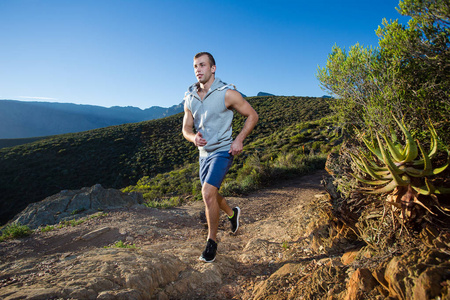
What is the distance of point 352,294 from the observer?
146 centimetres

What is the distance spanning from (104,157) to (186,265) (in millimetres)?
28162

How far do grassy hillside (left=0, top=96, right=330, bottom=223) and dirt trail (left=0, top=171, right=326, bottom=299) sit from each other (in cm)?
1205

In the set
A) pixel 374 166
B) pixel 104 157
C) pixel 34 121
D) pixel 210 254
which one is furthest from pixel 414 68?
pixel 34 121

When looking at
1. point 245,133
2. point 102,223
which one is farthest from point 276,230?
point 102,223

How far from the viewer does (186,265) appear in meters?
2.62

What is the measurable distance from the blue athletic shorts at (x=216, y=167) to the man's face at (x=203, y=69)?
0.96 metres

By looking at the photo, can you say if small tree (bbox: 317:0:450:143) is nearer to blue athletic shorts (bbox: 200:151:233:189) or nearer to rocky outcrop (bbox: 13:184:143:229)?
blue athletic shorts (bbox: 200:151:233:189)

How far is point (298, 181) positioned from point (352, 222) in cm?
554

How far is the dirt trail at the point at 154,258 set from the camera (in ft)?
6.30

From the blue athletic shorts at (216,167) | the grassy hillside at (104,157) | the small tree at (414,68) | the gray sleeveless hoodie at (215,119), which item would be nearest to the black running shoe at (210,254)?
the blue athletic shorts at (216,167)

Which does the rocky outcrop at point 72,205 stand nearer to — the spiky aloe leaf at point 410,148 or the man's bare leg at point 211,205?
the man's bare leg at point 211,205

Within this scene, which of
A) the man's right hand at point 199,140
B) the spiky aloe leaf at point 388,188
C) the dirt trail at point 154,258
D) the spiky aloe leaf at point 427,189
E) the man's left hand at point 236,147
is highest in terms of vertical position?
the man's right hand at point 199,140

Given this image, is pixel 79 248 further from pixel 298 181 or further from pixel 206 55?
pixel 298 181

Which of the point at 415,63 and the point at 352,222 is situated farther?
the point at 415,63
